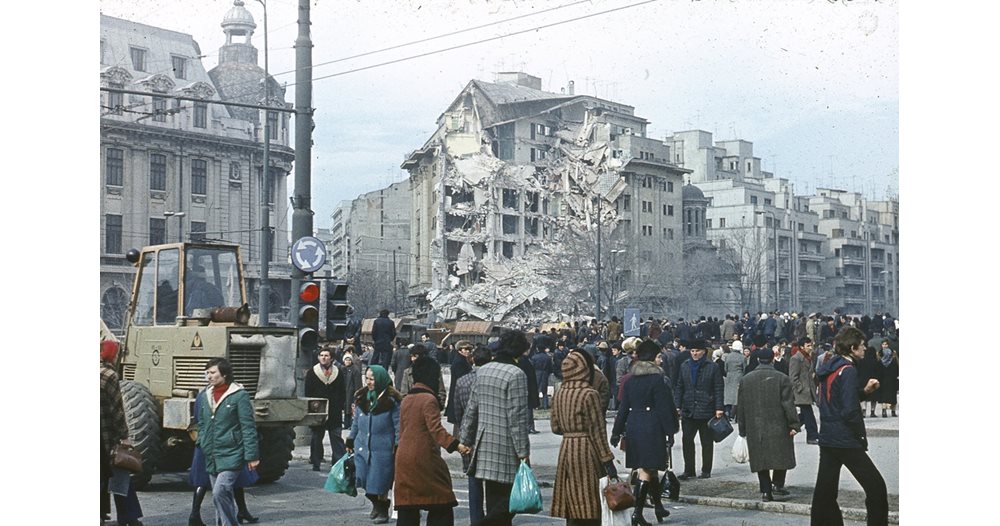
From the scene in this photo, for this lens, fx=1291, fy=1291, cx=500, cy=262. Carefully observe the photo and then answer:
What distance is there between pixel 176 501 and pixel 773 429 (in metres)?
6.24

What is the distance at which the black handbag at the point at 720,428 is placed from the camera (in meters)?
14.5

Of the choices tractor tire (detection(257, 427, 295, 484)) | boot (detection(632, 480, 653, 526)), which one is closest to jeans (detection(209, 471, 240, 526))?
boot (detection(632, 480, 653, 526))

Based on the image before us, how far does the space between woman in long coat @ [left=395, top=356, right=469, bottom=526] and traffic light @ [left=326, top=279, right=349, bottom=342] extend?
5655 mm

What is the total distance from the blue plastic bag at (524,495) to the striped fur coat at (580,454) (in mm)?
352

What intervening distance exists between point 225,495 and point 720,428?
6307 mm

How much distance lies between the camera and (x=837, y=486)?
995 cm

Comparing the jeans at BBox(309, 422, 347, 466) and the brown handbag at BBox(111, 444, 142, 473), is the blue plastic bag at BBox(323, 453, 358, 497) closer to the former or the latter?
the brown handbag at BBox(111, 444, 142, 473)

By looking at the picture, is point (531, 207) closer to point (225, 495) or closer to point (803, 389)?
point (803, 389)

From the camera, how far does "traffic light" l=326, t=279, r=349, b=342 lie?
50.0 feet

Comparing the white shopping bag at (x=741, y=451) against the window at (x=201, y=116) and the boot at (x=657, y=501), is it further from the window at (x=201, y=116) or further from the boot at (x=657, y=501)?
the window at (x=201, y=116)

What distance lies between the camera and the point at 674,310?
76.6 metres

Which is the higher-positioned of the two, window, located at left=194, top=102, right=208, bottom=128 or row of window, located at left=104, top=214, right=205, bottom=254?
window, located at left=194, top=102, right=208, bottom=128
